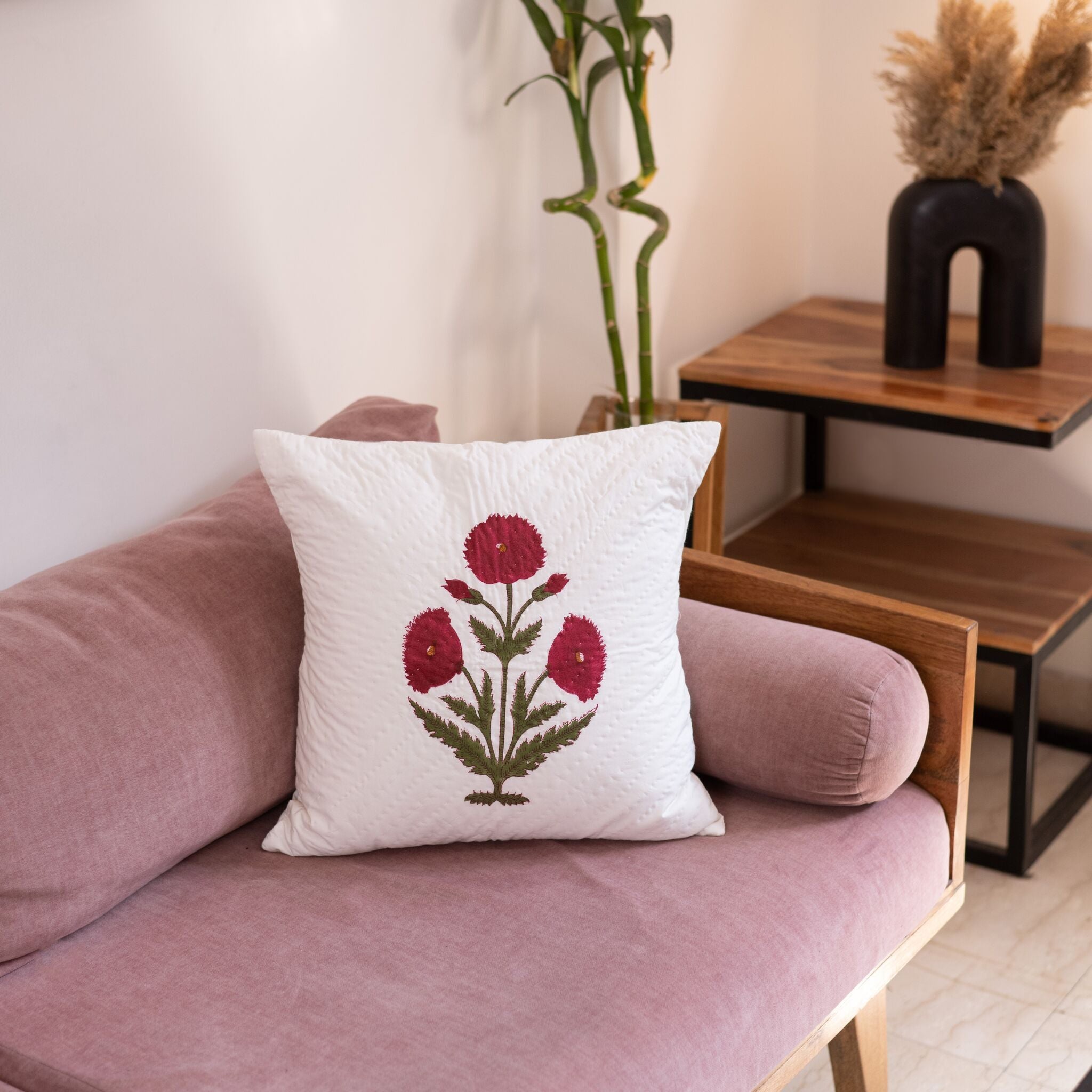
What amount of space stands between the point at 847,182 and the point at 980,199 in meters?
0.52

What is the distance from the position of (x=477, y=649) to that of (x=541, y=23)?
3.13 ft

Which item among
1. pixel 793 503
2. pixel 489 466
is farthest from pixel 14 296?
pixel 793 503

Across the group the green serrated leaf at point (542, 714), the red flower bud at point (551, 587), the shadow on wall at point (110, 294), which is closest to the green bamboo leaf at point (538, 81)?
the shadow on wall at point (110, 294)

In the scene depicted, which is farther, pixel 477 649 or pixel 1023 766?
pixel 1023 766

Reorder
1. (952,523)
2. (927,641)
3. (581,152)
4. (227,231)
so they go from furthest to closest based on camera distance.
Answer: (952,523)
(581,152)
(227,231)
(927,641)

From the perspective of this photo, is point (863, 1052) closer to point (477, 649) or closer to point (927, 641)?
point (927, 641)

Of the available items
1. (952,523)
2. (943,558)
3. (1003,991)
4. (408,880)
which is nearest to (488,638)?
(408,880)

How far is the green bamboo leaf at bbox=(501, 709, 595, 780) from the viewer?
131cm

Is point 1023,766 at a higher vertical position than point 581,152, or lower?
lower

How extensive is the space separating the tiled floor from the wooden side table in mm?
54

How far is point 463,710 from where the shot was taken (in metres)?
1.31

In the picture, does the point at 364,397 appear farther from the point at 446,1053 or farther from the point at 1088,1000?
the point at 1088,1000

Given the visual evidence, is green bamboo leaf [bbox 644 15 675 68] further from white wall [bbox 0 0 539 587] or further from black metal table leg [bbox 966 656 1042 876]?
black metal table leg [bbox 966 656 1042 876]

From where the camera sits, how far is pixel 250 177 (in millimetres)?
1660
